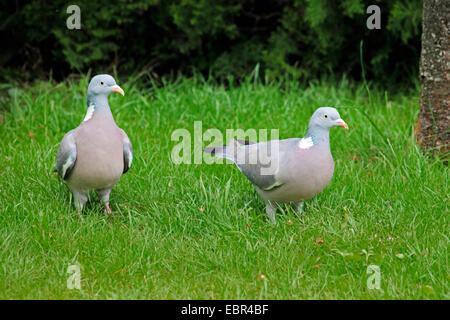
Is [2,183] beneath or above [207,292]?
above

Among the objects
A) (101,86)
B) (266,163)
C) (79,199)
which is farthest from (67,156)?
(266,163)

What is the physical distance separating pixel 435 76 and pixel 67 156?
256 centimetres

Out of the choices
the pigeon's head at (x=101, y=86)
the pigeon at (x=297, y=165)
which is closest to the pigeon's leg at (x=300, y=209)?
the pigeon at (x=297, y=165)

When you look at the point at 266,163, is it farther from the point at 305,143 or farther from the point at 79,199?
the point at 79,199

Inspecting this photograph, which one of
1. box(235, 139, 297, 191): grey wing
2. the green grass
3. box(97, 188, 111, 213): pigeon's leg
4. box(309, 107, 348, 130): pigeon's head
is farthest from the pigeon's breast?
box(309, 107, 348, 130): pigeon's head

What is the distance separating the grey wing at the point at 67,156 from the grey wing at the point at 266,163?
104cm

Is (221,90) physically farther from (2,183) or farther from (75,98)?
(2,183)

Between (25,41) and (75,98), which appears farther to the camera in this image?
(25,41)

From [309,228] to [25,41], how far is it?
427 cm

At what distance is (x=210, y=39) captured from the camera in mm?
6531

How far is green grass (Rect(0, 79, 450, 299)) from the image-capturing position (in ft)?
10.2

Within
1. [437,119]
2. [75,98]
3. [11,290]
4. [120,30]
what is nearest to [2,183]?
[11,290]
